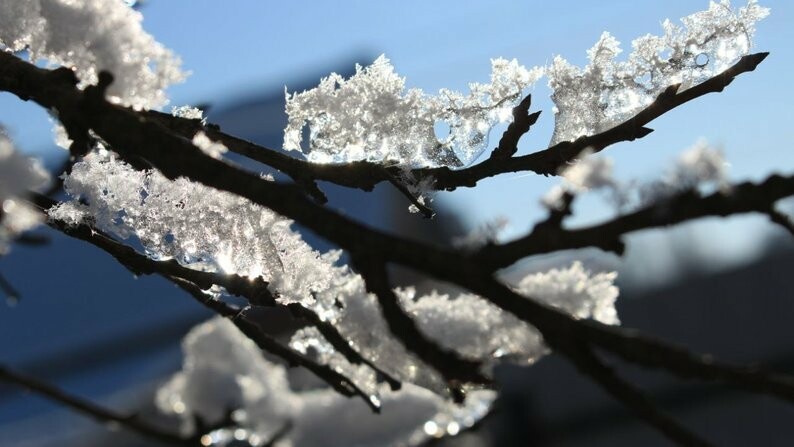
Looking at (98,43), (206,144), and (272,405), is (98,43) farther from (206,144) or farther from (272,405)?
(272,405)

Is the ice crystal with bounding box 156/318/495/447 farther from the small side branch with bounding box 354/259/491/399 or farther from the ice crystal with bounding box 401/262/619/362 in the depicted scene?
the small side branch with bounding box 354/259/491/399

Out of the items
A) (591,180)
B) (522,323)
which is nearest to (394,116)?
(522,323)

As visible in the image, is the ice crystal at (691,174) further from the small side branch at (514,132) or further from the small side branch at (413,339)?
the small side branch at (514,132)

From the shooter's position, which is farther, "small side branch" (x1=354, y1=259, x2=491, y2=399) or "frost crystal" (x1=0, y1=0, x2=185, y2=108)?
"frost crystal" (x1=0, y1=0, x2=185, y2=108)

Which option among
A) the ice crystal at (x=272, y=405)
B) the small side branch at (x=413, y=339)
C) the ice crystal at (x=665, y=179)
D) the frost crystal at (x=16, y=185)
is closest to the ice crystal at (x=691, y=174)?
the ice crystal at (x=665, y=179)

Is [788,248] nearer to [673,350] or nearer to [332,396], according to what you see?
[332,396]

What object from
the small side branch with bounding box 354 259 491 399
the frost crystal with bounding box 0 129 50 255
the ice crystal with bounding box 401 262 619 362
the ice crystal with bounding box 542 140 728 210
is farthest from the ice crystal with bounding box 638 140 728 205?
the frost crystal with bounding box 0 129 50 255

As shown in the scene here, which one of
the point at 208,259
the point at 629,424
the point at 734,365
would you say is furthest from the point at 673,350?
the point at 629,424
